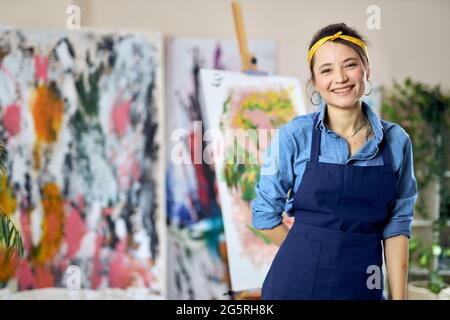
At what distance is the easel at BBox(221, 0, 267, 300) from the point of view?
5.16 ft

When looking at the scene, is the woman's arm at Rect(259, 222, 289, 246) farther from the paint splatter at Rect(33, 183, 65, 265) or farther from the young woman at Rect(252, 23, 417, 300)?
the paint splatter at Rect(33, 183, 65, 265)

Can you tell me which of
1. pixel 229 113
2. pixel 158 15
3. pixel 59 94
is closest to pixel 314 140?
pixel 229 113

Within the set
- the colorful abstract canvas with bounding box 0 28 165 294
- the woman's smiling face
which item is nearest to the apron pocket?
the woman's smiling face

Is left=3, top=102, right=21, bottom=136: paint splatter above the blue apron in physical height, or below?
above

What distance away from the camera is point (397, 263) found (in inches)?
34.7

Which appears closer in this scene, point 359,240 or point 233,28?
point 359,240

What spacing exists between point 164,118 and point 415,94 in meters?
1.16

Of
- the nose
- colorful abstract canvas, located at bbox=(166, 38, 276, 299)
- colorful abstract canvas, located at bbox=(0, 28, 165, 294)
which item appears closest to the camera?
the nose

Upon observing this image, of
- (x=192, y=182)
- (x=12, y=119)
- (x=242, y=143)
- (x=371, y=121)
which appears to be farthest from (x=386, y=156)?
(x=12, y=119)

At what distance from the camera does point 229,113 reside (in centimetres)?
168

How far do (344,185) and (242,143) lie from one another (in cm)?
82

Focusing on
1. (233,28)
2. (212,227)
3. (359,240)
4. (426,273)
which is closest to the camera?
(359,240)

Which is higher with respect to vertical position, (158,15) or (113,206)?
(158,15)

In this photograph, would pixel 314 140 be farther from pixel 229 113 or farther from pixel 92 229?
pixel 92 229
